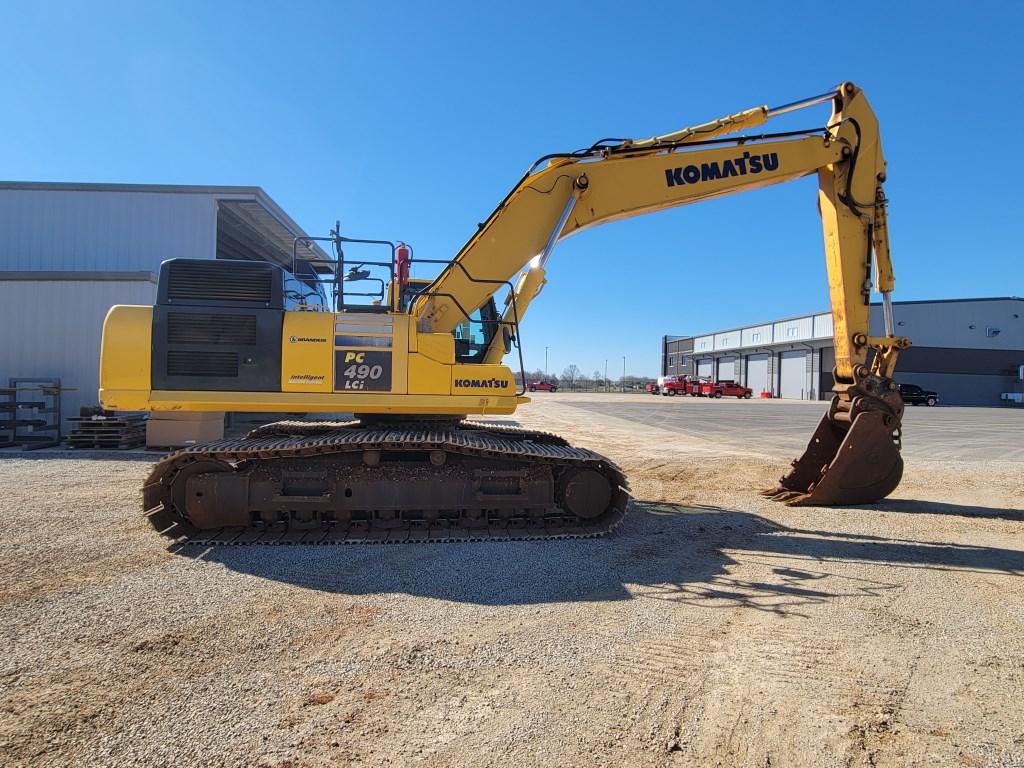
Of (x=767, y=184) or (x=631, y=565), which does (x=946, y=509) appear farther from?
(x=631, y=565)

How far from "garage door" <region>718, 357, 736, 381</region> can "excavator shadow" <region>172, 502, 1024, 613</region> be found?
6354cm

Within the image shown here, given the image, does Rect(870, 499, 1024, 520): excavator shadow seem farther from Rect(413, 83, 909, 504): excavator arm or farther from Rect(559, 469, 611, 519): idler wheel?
Rect(559, 469, 611, 519): idler wheel

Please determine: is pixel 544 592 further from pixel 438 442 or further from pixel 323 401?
pixel 323 401

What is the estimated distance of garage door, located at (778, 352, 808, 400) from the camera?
176 feet

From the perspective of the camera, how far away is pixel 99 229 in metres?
16.0

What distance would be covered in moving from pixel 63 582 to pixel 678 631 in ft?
15.9

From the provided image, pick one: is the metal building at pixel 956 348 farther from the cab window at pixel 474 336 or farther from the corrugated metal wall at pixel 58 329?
the corrugated metal wall at pixel 58 329

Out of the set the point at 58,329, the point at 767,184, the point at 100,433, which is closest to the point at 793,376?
the point at 767,184

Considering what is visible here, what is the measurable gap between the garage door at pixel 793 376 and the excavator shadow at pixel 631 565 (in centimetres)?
5238

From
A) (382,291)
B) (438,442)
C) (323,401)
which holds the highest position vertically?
(382,291)

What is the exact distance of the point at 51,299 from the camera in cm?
1414

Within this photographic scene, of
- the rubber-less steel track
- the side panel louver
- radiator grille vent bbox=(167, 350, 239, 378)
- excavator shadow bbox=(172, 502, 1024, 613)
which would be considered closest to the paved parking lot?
excavator shadow bbox=(172, 502, 1024, 613)

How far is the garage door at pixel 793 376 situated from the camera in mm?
53500

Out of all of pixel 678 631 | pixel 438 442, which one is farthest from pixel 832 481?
pixel 438 442
